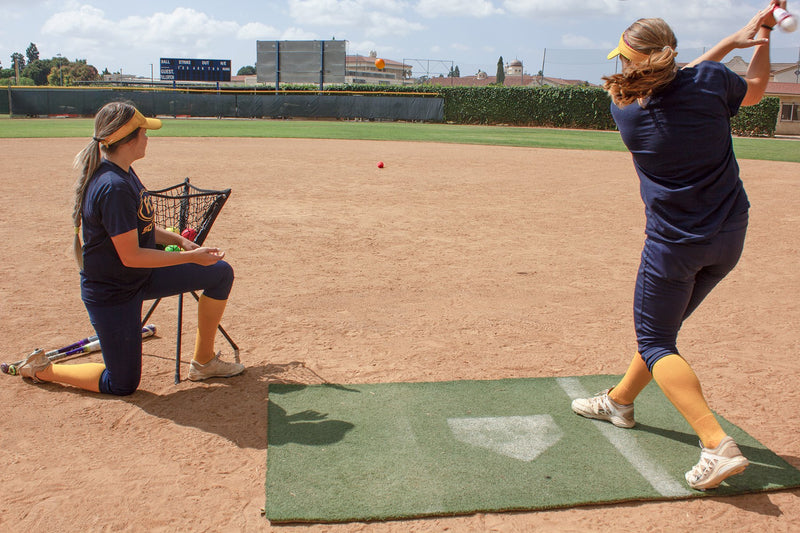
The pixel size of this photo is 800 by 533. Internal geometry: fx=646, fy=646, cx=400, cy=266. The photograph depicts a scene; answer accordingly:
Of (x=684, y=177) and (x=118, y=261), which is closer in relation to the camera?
(x=684, y=177)

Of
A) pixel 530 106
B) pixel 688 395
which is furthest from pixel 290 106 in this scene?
pixel 688 395

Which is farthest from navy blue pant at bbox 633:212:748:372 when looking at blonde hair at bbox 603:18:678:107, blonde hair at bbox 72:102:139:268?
blonde hair at bbox 72:102:139:268

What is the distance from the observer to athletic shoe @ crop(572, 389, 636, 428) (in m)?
3.55

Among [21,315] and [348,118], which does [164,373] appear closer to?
[21,315]

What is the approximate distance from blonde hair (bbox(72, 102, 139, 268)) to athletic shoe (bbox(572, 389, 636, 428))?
2.94 metres

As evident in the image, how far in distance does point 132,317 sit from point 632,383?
2.77m

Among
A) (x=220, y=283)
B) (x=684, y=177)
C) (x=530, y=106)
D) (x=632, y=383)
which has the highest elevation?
(x=530, y=106)

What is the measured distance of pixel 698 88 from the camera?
278 cm

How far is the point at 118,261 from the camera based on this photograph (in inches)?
140

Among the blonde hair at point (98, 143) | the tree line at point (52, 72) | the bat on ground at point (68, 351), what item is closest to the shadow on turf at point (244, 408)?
the bat on ground at point (68, 351)

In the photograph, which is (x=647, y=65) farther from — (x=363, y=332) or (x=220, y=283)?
(x=363, y=332)

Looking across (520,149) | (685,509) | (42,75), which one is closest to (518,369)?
(685,509)

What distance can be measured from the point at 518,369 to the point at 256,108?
37083 mm

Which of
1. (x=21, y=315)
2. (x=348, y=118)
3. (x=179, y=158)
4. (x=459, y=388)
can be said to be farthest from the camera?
(x=348, y=118)
